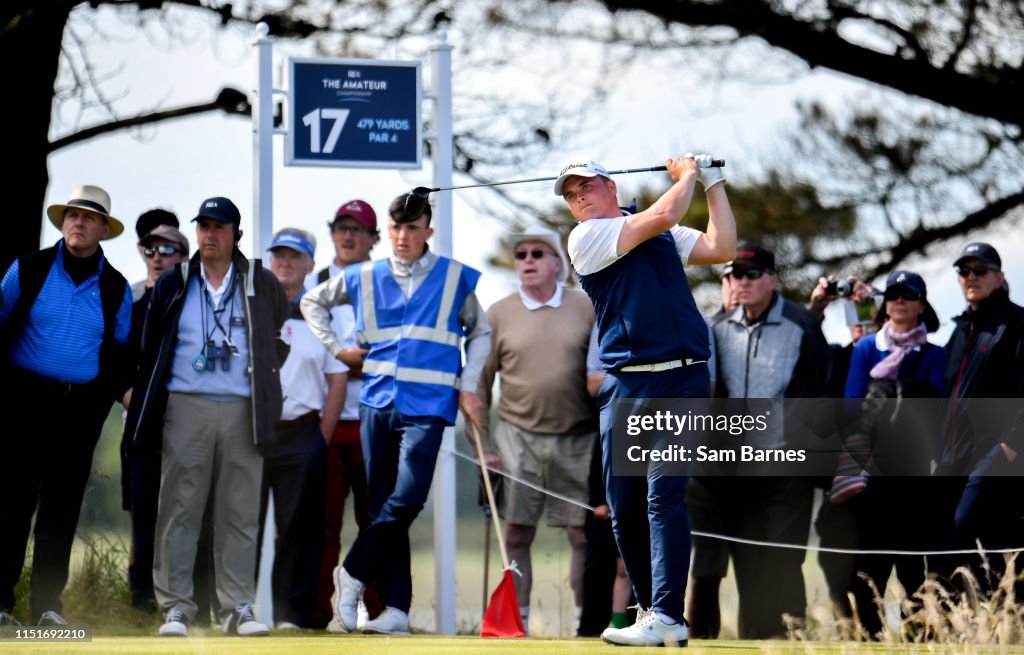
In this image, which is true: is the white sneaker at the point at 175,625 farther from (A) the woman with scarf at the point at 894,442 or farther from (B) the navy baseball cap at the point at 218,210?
(A) the woman with scarf at the point at 894,442

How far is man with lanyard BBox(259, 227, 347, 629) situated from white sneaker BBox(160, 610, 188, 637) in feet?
3.53

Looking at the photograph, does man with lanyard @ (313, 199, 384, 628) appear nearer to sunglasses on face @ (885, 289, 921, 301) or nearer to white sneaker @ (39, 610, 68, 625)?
white sneaker @ (39, 610, 68, 625)

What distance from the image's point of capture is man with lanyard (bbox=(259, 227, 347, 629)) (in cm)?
854

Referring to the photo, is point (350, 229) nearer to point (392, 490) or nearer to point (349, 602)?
point (392, 490)

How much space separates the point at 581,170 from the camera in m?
6.40

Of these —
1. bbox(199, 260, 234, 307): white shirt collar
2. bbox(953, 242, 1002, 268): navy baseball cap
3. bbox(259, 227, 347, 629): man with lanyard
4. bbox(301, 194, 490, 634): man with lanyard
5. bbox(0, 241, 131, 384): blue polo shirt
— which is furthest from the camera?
bbox(259, 227, 347, 629): man with lanyard

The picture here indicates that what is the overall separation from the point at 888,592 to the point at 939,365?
1287 mm

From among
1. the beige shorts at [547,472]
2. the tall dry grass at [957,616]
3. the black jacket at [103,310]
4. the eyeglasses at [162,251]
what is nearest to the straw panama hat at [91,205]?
the black jacket at [103,310]

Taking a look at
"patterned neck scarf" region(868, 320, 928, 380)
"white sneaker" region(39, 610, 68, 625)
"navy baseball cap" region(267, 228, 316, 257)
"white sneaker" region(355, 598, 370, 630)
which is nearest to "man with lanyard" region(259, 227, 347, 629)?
"white sneaker" region(355, 598, 370, 630)

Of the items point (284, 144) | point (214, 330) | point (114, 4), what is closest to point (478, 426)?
point (214, 330)

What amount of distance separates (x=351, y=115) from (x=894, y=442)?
11.8 feet

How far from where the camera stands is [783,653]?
20.5 feet

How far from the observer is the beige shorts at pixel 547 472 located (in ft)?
29.0

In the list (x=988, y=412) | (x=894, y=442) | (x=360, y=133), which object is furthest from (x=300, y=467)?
(x=988, y=412)
